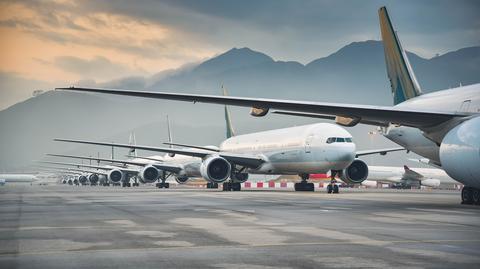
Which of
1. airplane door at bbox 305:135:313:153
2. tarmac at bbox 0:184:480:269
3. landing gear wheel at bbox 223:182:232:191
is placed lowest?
tarmac at bbox 0:184:480:269

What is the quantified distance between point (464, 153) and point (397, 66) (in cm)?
899

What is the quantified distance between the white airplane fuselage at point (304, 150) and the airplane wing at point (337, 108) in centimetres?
1422

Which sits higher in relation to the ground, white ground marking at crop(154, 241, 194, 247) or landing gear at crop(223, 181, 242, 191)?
landing gear at crop(223, 181, 242, 191)

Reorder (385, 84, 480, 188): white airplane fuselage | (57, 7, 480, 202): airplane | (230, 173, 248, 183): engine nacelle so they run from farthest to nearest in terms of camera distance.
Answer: (230, 173, 248, 183): engine nacelle
(57, 7, 480, 202): airplane
(385, 84, 480, 188): white airplane fuselage

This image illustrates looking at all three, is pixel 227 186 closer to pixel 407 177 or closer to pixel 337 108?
pixel 337 108

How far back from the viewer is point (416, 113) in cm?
1912

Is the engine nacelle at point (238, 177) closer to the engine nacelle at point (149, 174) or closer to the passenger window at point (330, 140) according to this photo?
the passenger window at point (330, 140)

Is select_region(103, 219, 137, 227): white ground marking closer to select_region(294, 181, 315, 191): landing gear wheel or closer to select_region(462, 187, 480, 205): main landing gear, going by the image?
select_region(462, 187, 480, 205): main landing gear

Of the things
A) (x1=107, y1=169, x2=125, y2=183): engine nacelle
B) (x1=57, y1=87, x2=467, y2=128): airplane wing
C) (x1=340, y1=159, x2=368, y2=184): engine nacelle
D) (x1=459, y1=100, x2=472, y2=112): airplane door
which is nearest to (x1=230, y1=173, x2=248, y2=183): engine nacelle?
(x1=340, y1=159, x2=368, y2=184): engine nacelle

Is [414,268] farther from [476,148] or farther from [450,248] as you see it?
[476,148]

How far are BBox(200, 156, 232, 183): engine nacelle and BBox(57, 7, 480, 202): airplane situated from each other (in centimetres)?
1471

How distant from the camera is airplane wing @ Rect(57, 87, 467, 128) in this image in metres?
19.3

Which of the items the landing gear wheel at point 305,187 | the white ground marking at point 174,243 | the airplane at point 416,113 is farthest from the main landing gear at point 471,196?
the landing gear wheel at point 305,187

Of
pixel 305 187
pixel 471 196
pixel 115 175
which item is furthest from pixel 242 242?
pixel 115 175
